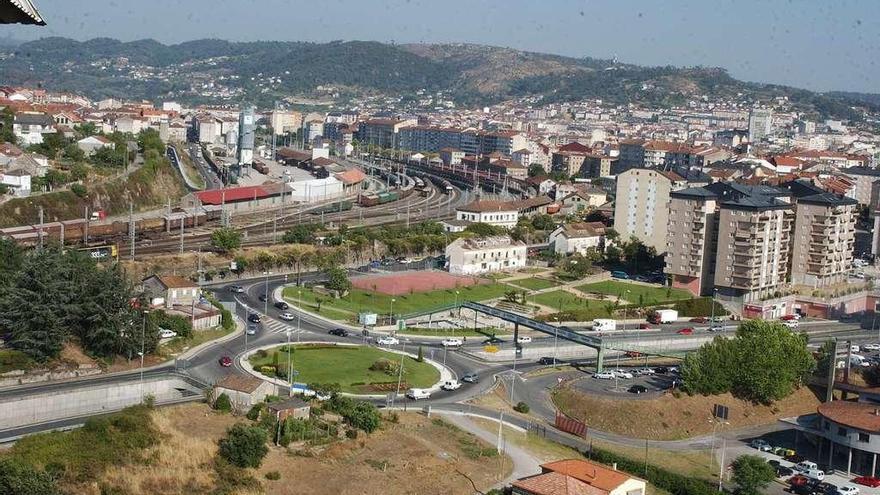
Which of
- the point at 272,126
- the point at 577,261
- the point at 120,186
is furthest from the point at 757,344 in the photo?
the point at 272,126

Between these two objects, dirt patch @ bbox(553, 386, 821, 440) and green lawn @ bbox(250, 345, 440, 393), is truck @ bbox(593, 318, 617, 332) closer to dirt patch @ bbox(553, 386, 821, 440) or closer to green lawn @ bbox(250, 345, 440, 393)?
dirt patch @ bbox(553, 386, 821, 440)

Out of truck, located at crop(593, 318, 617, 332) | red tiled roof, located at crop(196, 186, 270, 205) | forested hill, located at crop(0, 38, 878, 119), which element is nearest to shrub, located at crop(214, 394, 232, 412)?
truck, located at crop(593, 318, 617, 332)

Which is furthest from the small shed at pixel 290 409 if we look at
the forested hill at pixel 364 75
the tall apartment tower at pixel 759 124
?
the forested hill at pixel 364 75

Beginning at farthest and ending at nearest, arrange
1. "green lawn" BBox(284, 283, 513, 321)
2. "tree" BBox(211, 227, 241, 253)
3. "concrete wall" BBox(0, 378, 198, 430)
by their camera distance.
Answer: "tree" BBox(211, 227, 241, 253), "green lawn" BBox(284, 283, 513, 321), "concrete wall" BBox(0, 378, 198, 430)

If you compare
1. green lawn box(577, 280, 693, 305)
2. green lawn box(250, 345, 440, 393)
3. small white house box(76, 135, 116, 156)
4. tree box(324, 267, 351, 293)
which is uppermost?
small white house box(76, 135, 116, 156)

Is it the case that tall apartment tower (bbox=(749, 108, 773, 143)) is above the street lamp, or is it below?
above

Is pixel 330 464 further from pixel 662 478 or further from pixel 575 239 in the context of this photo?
pixel 575 239

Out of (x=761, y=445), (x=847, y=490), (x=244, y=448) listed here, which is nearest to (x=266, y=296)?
(x=244, y=448)
